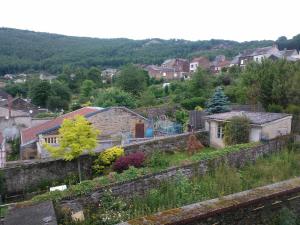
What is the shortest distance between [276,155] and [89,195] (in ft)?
27.5

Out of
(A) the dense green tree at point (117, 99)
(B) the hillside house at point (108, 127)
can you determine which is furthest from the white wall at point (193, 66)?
(B) the hillside house at point (108, 127)

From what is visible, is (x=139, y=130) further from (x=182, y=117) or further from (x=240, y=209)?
(x=240, y=209)

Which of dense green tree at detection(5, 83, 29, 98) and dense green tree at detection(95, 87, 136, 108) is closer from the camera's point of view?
dense green tree at detection(95, 87, 136, 108)

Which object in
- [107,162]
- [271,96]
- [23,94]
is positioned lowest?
[23,94]

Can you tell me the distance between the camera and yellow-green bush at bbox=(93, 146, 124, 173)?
43.5 ft

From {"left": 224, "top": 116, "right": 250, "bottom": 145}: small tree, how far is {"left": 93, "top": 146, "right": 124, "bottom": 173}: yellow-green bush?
5685 millimetres

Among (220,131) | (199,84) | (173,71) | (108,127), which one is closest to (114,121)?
(108,127)

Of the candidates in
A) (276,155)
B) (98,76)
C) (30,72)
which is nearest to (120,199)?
(276,155)

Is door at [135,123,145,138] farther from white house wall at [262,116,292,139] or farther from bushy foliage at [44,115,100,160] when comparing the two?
white house wall at [262,116,292,139]

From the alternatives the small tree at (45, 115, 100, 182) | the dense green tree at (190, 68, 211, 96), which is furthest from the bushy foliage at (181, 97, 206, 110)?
the small tree at (45, 115, 100, 182)

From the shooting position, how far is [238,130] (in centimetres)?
1507

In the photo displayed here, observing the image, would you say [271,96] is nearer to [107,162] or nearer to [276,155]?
[276,155]

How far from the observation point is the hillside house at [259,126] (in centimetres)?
1462

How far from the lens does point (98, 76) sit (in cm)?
6819
